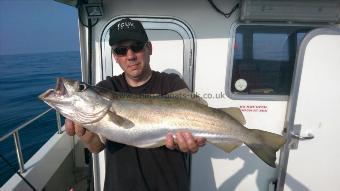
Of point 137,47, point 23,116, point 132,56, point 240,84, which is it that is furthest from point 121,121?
point 23,116

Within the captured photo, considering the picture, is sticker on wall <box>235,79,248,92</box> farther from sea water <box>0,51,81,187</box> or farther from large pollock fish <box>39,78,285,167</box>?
sea water <box>0,51,81,187</box>

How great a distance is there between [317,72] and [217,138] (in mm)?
2096

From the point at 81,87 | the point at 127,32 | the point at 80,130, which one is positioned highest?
the point at 127,32

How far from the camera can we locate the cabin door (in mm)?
3789

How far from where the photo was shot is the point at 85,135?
2854mm

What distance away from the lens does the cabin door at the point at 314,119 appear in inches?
149

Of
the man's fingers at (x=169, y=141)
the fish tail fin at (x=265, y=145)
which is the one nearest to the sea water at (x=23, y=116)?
the man's fingers at (x=169, y=141)

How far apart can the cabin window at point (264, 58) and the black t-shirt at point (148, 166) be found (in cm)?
154

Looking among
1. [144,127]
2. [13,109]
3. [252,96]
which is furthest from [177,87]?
[13,109]

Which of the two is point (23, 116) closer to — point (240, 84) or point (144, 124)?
point (240, 84)

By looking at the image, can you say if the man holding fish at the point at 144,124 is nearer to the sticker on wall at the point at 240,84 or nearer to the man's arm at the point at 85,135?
the man's arm at the point at 85,135

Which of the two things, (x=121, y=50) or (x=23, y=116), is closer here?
(x=121, y=50)

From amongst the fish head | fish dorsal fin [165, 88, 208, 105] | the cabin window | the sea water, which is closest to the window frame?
the cabin window

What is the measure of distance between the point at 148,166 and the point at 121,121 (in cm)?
57
